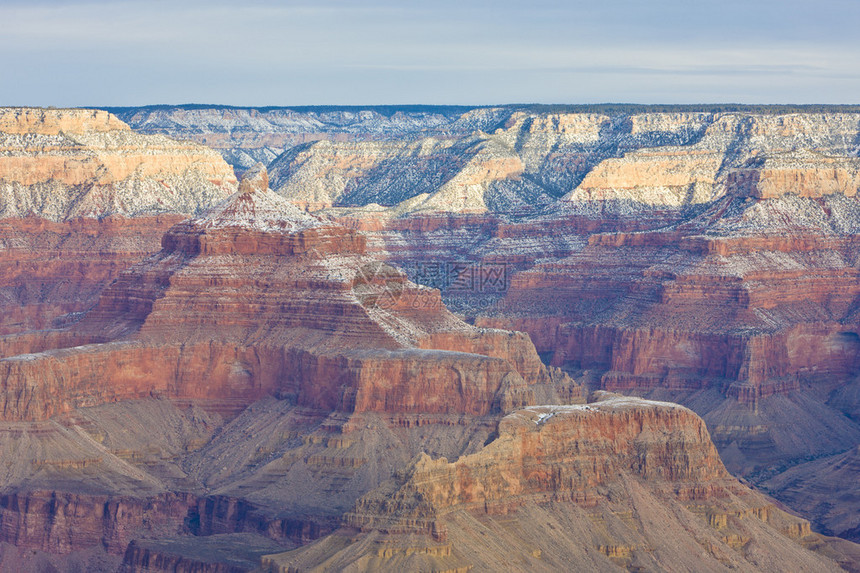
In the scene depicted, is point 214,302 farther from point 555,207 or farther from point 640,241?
point 555,207

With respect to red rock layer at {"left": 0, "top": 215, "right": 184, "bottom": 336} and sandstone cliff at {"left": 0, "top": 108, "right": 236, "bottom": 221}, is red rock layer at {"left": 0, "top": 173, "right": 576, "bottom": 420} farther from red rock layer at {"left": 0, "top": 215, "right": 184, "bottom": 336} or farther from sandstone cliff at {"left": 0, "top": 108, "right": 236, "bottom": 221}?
sandstone cliff at {"left": 0, "top": 108, "right": 236, "bottom": 221}

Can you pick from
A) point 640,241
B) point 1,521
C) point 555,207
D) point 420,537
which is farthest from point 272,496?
point 555,207

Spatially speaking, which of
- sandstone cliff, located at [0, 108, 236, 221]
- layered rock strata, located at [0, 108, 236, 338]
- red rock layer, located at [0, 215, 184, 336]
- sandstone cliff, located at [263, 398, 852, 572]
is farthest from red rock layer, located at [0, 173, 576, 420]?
sandstone cliff, located at [0, 108, 236, 221]

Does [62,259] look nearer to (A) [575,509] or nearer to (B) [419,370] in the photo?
(B) [419,370]

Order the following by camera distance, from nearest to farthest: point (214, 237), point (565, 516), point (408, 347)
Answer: point (565, 516) < point (408, 347) < point (214, 237)

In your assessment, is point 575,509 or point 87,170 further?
point 87,170

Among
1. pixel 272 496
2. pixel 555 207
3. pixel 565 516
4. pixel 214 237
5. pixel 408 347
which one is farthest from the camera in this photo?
pixel 555 207

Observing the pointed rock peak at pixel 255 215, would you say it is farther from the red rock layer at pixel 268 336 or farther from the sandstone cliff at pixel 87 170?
the sandstone cliff at pixel 87 170

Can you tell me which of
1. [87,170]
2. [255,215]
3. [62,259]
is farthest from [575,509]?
[87,170]

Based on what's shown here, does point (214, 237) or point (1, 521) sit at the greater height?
point (214, 237)
